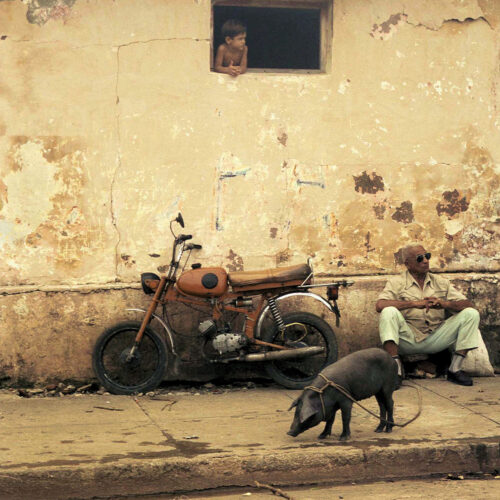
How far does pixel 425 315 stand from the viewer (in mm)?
7859

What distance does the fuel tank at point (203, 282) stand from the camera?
7.40 m

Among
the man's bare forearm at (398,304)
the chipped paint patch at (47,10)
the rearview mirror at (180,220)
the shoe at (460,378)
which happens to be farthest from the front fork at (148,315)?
the shoe at (460,378)

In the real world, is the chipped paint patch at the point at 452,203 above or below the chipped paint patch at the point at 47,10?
below

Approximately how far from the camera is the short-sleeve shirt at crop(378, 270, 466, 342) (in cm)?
782

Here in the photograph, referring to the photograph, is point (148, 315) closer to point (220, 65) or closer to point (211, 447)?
point (211, 447)

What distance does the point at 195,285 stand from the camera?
7410 millimetres

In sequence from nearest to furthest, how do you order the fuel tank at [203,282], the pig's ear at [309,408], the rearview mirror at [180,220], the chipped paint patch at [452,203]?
the pig's ear at [309,408] → the fuel tank at [203,282] → the rearview mirror at [180,220] → the chipped paint patch at [452,203]

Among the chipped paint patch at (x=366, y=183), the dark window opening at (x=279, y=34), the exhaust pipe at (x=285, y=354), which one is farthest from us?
the dark window opening at (x=279, y=34)

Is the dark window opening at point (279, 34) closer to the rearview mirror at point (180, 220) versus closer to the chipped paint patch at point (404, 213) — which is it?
the chipped paint patch at point (404, 213)

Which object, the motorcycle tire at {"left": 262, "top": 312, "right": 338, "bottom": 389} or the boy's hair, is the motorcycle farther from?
the boy's hair

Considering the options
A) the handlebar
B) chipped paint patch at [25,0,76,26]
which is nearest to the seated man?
the handlebar

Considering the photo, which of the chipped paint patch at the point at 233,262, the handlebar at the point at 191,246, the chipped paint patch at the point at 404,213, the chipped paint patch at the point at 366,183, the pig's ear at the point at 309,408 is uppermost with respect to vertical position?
the chipped paint patch at the point at 366,183

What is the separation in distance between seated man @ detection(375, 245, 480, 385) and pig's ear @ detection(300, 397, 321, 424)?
1924 mm

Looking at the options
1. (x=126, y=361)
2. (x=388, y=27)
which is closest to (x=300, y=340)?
(x=126, y=361)
